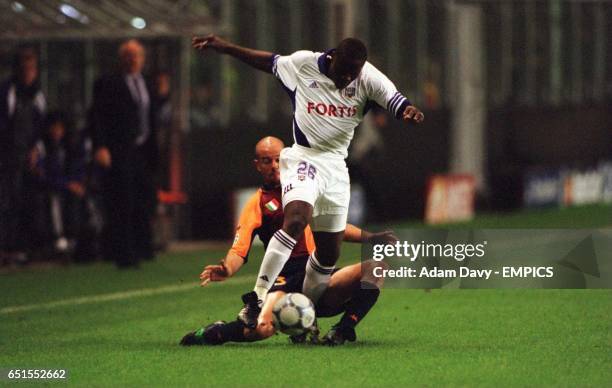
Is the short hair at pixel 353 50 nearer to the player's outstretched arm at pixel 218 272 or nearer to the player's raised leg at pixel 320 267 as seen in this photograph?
the player's raised leg at pixel 320 267

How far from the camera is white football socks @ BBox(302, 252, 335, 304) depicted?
968 centimetres

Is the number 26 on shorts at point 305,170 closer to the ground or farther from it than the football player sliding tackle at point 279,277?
farther from it

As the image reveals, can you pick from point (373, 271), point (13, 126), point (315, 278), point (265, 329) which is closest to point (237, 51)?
point (315, 278)

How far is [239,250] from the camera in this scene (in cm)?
954

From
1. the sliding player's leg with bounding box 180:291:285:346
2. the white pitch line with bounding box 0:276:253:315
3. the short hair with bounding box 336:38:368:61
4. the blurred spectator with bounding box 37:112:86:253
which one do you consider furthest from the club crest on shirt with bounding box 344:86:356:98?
the blurred spectator with bounding box 37:112:86:253

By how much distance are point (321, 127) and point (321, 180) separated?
34 cm

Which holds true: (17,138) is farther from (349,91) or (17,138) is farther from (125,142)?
(349,91)

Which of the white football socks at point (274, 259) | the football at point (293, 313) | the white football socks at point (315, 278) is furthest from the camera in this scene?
the white football socks at point (315, 278)

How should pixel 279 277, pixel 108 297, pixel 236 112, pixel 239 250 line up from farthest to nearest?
pixel 236 112 → pixel 108 297 → pixel 279 277 → pixel 239 250

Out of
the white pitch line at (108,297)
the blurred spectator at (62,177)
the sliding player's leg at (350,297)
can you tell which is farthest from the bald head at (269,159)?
the blurred spectator at (62,177)

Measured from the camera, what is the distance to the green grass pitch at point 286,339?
8.60 m

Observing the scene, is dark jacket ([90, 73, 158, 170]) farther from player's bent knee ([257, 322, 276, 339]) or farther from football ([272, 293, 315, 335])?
football ([272, 293, 315, 335])

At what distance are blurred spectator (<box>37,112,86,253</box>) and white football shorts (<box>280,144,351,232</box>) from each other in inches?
260

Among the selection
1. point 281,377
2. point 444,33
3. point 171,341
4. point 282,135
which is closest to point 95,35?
point 282,135
